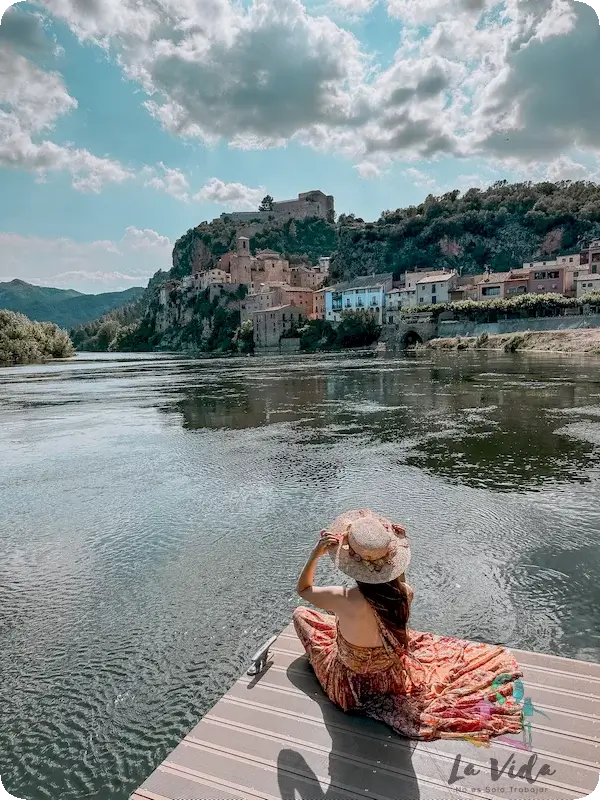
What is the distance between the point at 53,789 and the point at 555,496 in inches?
435

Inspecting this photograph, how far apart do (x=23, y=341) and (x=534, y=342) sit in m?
72.2

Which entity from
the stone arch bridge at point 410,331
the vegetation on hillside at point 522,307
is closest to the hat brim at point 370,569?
the vegetation on hillside at point 522,307

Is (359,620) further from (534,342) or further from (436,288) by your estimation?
(436,288)

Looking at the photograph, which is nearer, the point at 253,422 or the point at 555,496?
the point at 555,496

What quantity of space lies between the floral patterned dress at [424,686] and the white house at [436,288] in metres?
107

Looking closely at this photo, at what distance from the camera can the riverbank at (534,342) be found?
6159cm

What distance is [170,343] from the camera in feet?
580

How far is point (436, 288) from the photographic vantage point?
109938 millimetres

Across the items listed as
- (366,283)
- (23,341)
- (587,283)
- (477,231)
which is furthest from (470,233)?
(23,341)

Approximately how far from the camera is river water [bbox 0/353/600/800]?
590 cm

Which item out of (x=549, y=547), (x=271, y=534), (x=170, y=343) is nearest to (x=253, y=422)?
(x=271, y=534)

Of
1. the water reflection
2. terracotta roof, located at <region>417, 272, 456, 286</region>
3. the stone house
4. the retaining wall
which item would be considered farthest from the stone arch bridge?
the water reflection

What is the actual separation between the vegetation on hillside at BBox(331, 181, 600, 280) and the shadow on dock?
13435 cm

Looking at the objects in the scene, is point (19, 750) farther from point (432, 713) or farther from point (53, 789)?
point (432, 713)
